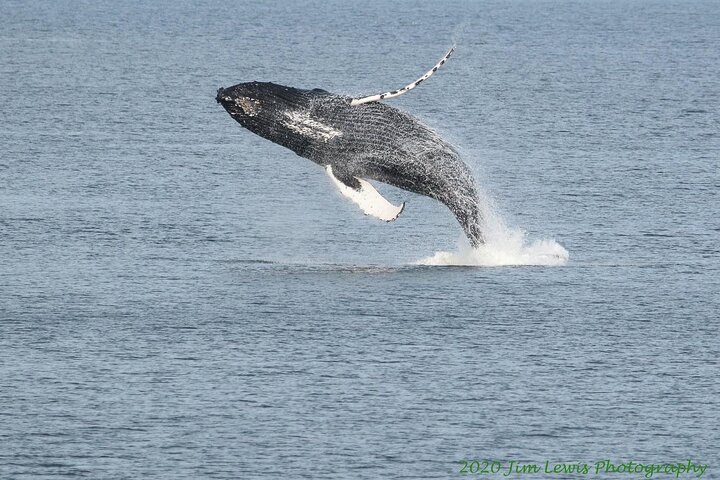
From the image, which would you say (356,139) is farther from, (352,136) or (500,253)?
(500,253)

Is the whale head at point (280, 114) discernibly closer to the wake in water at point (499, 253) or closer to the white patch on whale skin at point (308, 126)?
the white patch on whale skin at point (308, 126)

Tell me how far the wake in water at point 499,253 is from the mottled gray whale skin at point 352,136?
10.3 ft

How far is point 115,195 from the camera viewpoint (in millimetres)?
58688

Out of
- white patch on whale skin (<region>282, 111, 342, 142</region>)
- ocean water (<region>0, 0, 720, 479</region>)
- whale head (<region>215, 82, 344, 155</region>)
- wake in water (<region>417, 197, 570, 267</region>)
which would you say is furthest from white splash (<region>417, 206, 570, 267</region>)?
whale head (<region>215, 82, 344, 155</region>)

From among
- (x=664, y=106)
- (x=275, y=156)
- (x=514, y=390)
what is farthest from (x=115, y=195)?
(x=664, y=106)

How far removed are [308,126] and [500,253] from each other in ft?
25.7

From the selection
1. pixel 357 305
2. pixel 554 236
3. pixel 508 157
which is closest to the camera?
pixel 357 305

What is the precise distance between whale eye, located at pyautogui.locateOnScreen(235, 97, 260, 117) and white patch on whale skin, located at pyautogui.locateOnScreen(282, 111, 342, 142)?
0.79 metres

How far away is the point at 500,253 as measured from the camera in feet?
153

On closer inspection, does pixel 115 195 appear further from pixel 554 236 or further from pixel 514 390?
pixel 514 390

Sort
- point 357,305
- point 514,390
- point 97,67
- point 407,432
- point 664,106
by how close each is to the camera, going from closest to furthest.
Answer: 1. point 407,432
2. point 514,390
3. point 357,305
4. point 664,106
5. point 97,67

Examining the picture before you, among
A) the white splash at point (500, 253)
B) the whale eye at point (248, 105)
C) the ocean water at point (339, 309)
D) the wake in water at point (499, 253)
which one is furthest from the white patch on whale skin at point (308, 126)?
the white splash at point (500, 253)

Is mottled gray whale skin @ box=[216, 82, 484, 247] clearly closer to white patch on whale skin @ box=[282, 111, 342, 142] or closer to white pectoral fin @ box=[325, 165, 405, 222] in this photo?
white patch on whale skin @ box=[282, 111, 342, 142]

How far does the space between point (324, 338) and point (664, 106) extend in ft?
201
